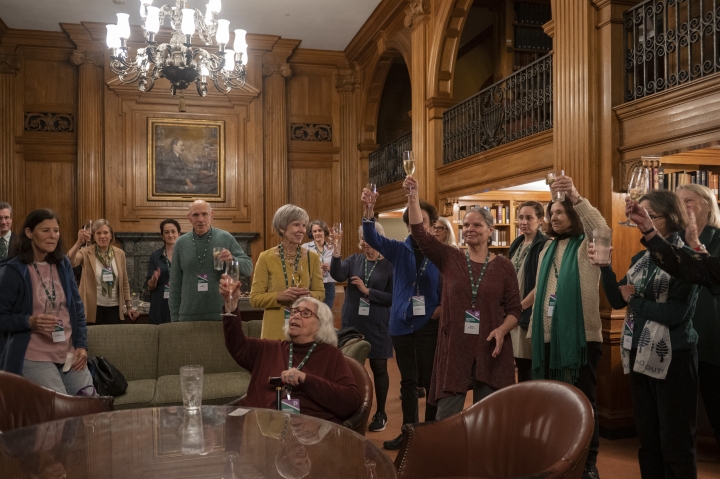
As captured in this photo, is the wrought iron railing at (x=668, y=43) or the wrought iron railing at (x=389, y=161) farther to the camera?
the wrought iron railing at (x=389, y=161)

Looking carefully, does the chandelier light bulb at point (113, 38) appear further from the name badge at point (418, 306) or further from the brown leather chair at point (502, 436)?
the brown leather chair at point (502, 436)

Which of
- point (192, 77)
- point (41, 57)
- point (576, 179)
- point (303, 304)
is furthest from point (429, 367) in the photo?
point (41, 57)

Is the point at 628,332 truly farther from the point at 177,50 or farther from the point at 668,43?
the point at 177,50

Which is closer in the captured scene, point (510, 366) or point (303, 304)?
point (303, 304)

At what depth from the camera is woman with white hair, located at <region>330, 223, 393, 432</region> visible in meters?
4.79

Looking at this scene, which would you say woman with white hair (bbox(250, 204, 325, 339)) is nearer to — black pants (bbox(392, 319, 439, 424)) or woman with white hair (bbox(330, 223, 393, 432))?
black pants (bbox(392, 319, 439, 424))

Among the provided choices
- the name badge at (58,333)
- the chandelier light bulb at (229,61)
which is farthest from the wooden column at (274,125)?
the name badge at (58,333)

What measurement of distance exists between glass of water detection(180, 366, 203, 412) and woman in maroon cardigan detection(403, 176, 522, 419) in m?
1.37

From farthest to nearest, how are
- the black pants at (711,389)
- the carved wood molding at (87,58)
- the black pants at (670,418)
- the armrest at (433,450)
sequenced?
the carved wood molding at (87,58) < the black pants at (711,389) < the black pants at (670,418) < the armrest at (433,450)

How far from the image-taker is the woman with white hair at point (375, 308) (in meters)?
4.79

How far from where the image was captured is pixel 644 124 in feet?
15.0

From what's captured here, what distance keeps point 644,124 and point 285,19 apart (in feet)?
23.1

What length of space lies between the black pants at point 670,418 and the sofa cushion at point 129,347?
3322mm

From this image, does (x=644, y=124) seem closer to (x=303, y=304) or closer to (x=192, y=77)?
(x=303, y=304)
